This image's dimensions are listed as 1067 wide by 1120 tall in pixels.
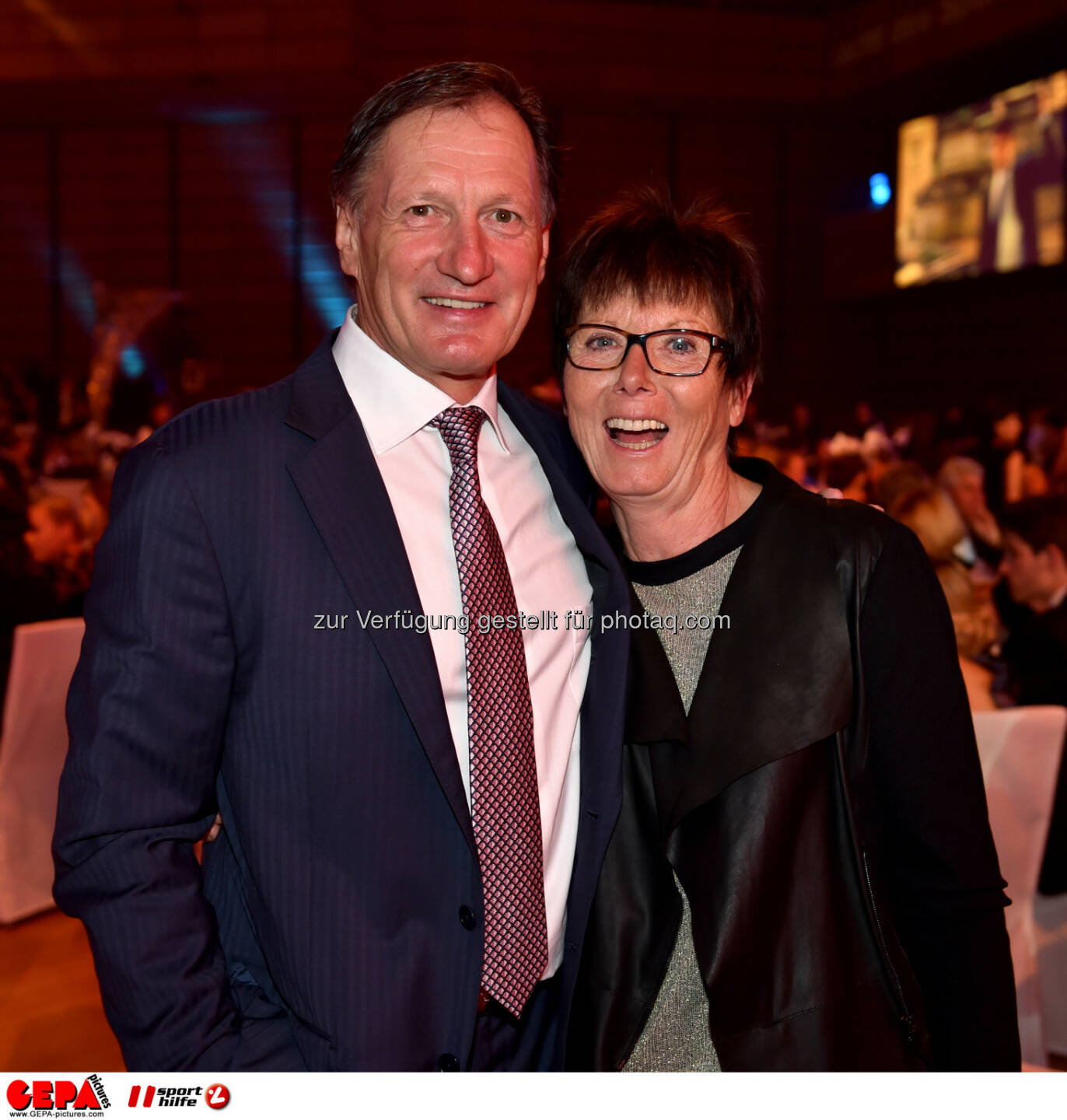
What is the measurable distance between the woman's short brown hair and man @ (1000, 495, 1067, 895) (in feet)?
6.10

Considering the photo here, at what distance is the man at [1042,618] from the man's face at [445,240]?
85.5 inches

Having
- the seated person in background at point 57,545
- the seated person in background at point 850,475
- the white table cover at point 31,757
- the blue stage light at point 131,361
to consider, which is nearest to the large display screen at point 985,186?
the seated person in background at point 850,475

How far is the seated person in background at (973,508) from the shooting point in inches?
199

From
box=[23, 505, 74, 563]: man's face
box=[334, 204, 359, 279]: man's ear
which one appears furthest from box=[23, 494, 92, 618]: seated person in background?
box=[334, 204, 359, 279]: man's ear

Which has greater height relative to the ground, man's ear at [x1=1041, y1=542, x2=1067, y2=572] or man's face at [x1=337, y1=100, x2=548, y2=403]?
man's face at [x1=337, y1=100, x2=548, y2=403]

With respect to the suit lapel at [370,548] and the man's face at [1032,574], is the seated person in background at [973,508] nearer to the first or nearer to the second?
the man's face at [1032,574]

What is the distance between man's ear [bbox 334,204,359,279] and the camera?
1.57 m

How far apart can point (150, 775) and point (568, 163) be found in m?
11.3

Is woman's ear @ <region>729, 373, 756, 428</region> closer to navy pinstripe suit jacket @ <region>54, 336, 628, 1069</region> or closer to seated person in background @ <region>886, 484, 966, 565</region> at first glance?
navy pinstripe suit jacket @ <region>54, 336, 628, 1069</region>

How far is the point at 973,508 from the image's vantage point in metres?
5.25

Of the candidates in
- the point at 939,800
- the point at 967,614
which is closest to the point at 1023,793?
the point at 967,614

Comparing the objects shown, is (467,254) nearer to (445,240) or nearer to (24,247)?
(445,240)

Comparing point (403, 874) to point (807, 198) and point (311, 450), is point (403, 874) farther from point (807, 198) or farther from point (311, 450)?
point (807, 198)
